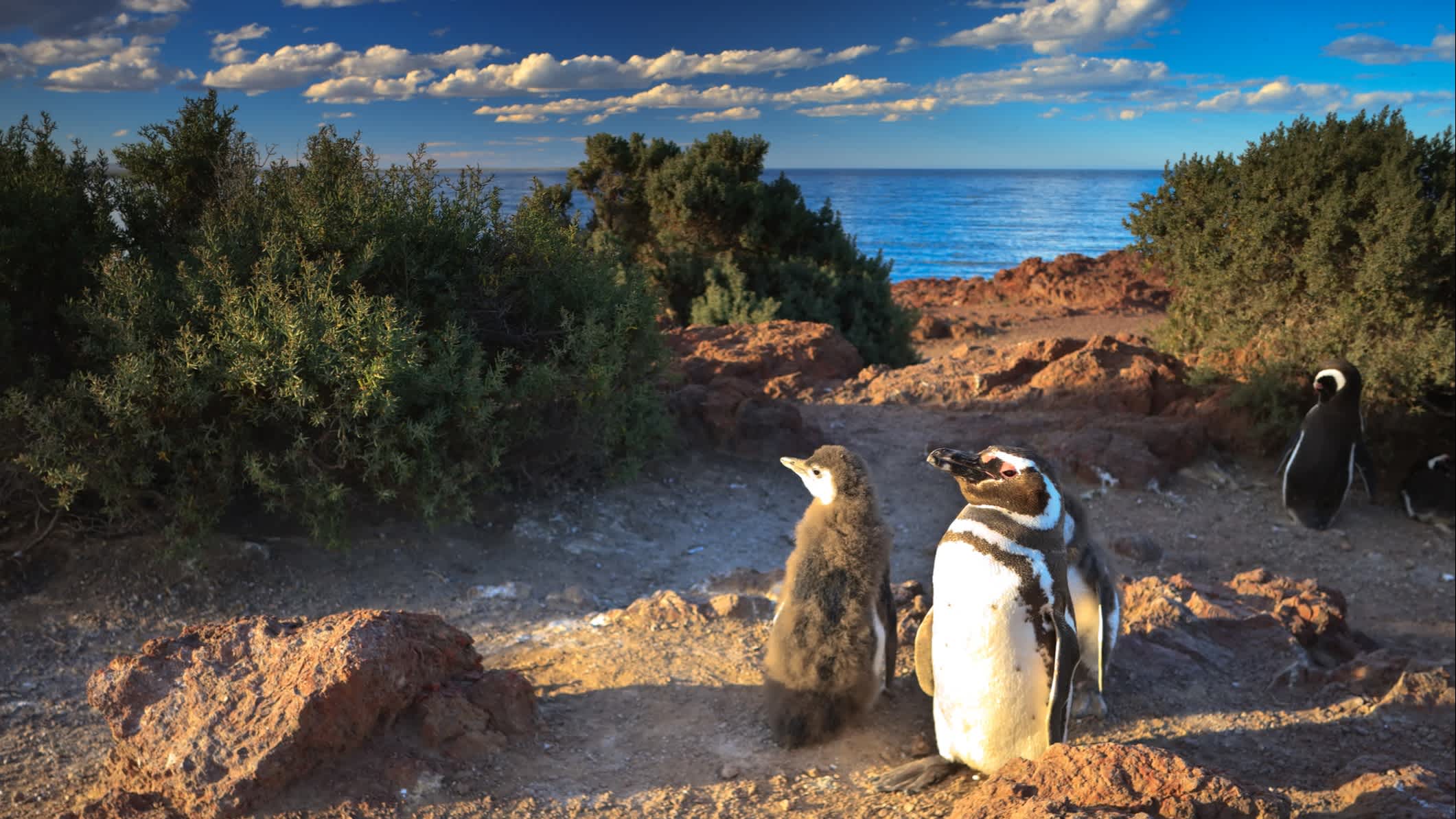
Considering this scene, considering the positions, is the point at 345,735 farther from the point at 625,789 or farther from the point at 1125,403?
the point at 1125,403

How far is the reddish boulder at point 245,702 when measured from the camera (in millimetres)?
3604

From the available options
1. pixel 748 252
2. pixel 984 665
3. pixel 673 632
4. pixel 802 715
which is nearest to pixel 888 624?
pixel 802 715

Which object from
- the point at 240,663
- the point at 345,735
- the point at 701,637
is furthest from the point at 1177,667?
the point at 240,663

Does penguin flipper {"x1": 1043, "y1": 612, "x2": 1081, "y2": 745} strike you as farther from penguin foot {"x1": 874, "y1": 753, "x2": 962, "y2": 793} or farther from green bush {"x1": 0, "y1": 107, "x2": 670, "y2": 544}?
green bush {"x1": 0, "y1": 107, "x2": 670, "y2": 544}

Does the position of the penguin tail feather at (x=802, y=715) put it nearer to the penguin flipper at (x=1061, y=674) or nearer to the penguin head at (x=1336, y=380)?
the penguin flipper at (x=1061, y=674)

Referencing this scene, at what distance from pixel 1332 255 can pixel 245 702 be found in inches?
424

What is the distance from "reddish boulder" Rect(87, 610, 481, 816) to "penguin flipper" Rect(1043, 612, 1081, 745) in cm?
250

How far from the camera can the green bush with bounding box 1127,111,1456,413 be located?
996cm

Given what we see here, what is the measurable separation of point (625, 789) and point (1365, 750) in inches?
137

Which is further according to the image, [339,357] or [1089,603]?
[339,357]

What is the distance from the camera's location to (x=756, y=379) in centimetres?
1222

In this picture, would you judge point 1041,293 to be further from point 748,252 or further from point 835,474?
point 835,474

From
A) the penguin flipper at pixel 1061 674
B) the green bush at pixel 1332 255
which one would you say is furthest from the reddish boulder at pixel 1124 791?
the green bush at pixel 1332 255

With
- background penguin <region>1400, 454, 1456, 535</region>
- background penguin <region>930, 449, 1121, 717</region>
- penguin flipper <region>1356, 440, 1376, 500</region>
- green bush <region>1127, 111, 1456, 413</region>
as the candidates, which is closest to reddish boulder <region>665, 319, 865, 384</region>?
green bush <region>1127, 111, 1456, 413</region>
